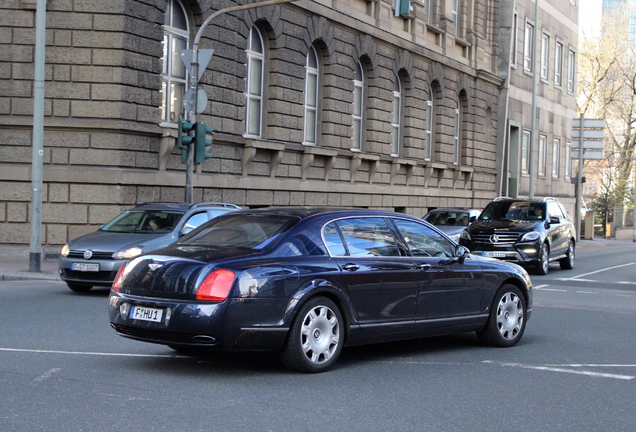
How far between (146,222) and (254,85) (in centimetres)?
1099

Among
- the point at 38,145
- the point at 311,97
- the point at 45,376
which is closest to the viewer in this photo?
the point at 45,376

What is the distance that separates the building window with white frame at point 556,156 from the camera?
50.7 meters

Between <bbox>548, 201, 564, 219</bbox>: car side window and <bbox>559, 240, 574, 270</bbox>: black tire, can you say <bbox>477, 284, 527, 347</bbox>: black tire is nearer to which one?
<bbox>548, 201, 564, 219</bbox>: car side window

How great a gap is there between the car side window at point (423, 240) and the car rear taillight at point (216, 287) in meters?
2.14

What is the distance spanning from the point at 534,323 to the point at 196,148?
9.17 meters

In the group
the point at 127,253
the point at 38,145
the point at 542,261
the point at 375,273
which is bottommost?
the point at 542,261

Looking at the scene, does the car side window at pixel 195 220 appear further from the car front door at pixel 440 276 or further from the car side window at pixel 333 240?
the car side window at pixel 333 240

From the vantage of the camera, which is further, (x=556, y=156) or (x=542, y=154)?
(x=556, y=156)

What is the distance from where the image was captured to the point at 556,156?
5119 centimetres

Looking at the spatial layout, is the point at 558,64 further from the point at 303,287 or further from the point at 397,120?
the point at 303,287

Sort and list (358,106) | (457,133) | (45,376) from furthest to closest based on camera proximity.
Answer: (457,133)
(358,106)
(45,376)

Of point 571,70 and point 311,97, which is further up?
point 571,70

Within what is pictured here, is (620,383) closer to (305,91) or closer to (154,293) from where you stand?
(154,293)

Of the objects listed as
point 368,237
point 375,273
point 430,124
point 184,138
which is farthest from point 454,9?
point 375,273
